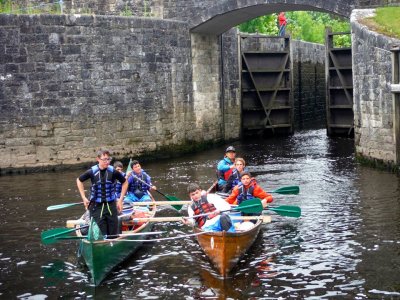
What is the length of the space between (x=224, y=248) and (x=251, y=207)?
4.88 ft

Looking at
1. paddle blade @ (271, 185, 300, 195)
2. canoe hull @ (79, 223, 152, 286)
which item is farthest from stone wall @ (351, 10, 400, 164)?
canoe hull @ (79, 223, 152, 286)

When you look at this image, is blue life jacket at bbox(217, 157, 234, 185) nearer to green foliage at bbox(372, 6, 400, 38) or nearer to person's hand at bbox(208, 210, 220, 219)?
person's hand at bbox(208, 210, 220, 219)

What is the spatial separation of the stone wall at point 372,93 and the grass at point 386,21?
7.5 inches

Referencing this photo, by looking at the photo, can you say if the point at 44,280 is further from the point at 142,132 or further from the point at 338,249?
the point at 142,132

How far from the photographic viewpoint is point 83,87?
19.4 metres

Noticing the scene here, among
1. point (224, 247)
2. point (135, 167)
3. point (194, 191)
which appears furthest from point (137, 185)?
point (224, 247)

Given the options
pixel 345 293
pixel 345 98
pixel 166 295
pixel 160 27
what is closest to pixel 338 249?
pixel 345 293

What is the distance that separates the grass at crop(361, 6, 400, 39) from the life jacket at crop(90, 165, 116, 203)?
8.52 m

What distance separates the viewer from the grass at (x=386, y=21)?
16719mm

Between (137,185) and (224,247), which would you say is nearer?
(224,247)

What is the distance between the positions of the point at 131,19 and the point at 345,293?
13104 millimetres

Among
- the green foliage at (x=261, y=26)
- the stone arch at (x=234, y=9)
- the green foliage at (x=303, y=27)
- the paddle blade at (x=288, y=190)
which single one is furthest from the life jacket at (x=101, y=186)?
the green foliage at (x=303, y=27)

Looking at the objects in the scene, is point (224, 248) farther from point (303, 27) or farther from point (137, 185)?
point (303, 27)

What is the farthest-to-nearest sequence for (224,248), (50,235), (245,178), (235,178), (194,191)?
(235,178), (245,178), (194,191), (50,235), (224,248)
